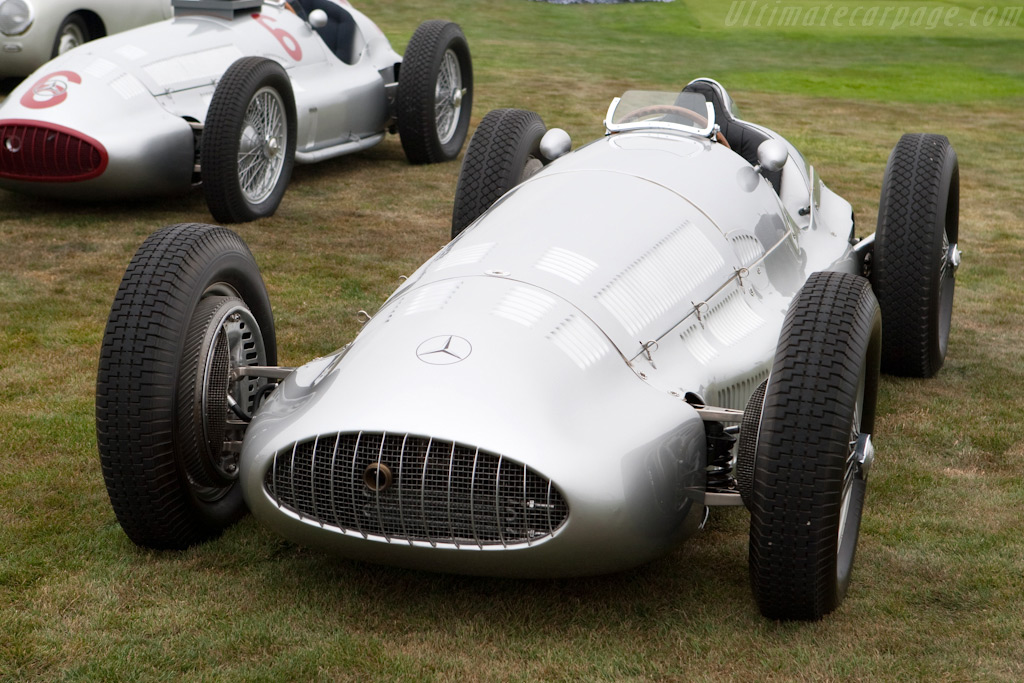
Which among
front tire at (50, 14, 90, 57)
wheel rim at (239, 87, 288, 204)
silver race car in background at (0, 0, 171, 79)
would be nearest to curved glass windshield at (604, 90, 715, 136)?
wheel rim at (239, 87, 288, 204)

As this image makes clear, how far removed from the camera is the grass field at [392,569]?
9.64 feet

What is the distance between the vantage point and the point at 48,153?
275 inches

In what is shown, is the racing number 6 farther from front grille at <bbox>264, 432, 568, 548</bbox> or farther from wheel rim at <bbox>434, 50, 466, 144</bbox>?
front grille at <bbox>264, 432, 568, 548</bbox>

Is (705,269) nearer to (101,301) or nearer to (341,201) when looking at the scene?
(101,301)

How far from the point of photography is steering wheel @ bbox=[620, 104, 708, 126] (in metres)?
4.88

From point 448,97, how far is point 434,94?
2.02 ft

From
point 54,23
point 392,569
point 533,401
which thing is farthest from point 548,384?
point 54,23

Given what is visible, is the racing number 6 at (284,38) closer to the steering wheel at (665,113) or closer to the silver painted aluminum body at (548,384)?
the steering wheel at (665,113)

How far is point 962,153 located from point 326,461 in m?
9.45

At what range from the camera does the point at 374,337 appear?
3.33m

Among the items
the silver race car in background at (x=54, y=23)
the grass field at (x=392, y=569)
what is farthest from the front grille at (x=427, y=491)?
the silver race car in background at (x=54, y=23)
